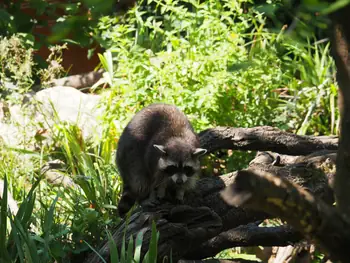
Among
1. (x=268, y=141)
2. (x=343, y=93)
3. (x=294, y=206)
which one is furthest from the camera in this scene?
(x=268, y=141)

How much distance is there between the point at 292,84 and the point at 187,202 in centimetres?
438

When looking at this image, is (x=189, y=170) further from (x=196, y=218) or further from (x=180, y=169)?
(x=196, y=218)

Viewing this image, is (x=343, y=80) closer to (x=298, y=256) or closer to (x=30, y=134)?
(x=298, y=256)

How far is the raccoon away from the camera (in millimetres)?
5805

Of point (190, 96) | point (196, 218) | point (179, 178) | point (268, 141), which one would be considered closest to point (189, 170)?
point (179, 178)

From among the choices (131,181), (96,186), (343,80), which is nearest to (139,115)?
(131,181)

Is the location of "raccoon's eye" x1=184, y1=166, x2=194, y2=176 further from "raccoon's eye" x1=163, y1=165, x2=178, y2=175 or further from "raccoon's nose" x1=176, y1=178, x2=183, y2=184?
"raccoon's nose" x1=176, y1=178, x2=183, y2=184

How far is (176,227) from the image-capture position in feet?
15.4

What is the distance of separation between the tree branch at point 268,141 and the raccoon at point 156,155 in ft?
0.97

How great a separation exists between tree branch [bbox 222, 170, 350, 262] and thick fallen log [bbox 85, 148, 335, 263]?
102 inches

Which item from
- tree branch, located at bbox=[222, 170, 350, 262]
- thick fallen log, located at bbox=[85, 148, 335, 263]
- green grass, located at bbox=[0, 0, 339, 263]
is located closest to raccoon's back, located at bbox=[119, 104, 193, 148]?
green grass, located at bbox=[0, 0, 339, 263]

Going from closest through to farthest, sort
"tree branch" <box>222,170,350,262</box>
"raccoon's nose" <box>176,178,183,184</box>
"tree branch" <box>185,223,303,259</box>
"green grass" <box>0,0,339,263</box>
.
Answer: "tree branch" <box>222,170,350,262</box> < "tree branch" <box>185,223,303,259</box> < "raccoon's nose" <box>176,178,183,184</box> < "green grass" <box>0,0,339,263</box>

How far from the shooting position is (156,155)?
233 inches

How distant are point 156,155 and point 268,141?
1.04m
